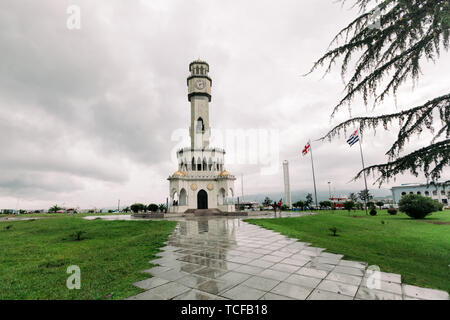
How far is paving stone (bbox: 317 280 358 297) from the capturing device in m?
4.01

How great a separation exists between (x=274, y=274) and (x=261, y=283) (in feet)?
2.31

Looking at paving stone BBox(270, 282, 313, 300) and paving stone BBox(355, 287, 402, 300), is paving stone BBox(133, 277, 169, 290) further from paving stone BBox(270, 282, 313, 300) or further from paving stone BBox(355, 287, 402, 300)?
paving stone BBox(355, 287, 402, 300)

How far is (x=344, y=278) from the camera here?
474 centimetres

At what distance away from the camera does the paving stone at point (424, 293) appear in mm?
3826

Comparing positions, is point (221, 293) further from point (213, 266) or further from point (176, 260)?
point (176, 260)

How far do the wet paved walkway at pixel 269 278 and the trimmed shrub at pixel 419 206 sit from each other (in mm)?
25774

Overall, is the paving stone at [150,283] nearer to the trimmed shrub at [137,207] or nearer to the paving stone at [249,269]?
the paving stone at [249,269]

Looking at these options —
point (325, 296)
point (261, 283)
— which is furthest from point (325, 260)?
point (261, 283)

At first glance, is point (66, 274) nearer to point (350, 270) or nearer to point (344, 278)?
point (344, 278)

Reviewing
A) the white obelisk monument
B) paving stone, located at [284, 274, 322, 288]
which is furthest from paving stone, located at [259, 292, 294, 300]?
the white obelisk monument

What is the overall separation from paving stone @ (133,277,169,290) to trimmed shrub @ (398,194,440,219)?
31.2m

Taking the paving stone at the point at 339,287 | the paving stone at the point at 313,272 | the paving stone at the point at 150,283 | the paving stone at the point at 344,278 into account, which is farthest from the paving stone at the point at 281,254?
the paving stone at the point at 150,283
